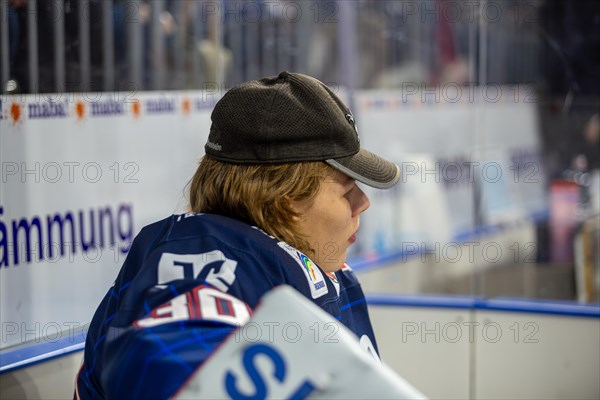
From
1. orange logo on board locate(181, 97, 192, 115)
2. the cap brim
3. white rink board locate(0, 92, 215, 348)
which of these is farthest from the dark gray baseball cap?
orange logo on board locate(181, 97, 192, 115)

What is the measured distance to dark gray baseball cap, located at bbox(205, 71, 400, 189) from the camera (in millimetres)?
1589

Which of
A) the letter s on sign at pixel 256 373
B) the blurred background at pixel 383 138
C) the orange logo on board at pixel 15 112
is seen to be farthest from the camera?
the blurred background at pixel 383 138

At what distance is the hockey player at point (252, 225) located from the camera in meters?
1.39

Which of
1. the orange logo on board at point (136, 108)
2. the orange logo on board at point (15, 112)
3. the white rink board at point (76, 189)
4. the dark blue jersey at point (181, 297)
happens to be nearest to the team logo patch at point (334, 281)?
the dark blue jersey at point (181, 297)

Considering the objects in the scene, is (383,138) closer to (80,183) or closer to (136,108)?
(136,108)

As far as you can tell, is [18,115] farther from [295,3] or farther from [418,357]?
[295,3]

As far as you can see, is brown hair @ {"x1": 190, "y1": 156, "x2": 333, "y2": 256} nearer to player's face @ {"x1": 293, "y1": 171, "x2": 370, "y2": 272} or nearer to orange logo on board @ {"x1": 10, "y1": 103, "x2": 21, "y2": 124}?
player's face @ {"x1": 293, "y1": 171, "x2": 370, "y2": 272}

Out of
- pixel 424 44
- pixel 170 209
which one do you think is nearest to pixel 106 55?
pixel 170 209

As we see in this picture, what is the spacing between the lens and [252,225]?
1640 millimetres

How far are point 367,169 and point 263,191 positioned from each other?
208mm

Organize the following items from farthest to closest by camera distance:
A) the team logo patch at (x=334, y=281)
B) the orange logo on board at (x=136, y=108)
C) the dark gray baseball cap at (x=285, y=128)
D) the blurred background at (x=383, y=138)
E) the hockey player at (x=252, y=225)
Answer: the orange logo on board at (x=136, y=108)
the blurred background at (x=383, y=138)
the team logo patch at (x=334, y=281)
the dark gray baseball cap at (x=285, y=128)
the hockey player at (x=252, y=225)

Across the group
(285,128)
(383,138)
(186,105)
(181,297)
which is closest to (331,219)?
(285,128)

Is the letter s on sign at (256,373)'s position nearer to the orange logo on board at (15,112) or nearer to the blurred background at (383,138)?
the blurred background at (383,138)

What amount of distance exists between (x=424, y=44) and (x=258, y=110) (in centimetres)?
326
